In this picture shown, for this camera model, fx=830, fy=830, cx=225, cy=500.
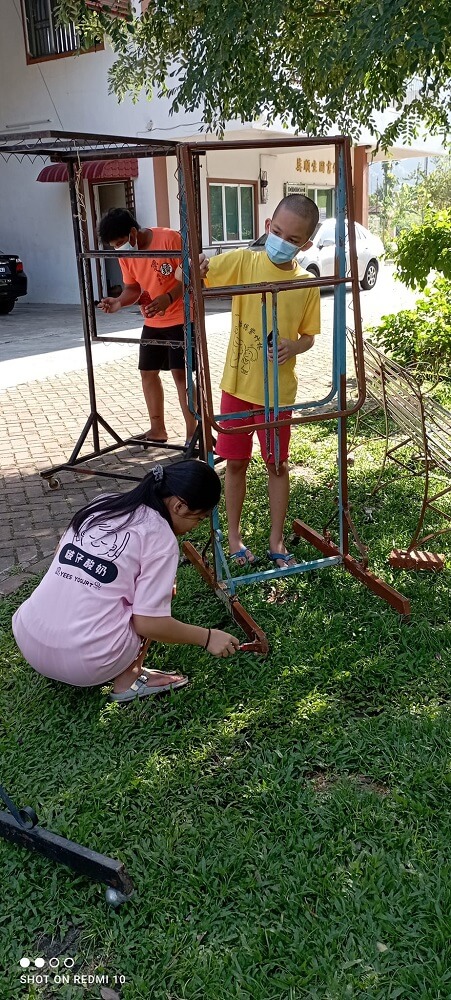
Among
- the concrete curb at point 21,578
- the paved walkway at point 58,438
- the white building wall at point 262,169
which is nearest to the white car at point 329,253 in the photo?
the white building wall at point 262,169

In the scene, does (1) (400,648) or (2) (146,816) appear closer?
Answer: (2) (146,816)

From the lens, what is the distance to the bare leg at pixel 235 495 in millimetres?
3922

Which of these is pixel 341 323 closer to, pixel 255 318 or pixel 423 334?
pixel 255 318

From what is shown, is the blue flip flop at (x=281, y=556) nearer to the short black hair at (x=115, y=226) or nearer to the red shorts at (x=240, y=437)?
the red shorts at (x=240, y=437)

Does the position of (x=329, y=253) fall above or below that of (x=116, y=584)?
below

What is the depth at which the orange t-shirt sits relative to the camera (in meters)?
5.42

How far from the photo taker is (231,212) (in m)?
20.5

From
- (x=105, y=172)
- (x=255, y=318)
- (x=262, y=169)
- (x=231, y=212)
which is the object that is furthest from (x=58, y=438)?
(x=262, y=169)

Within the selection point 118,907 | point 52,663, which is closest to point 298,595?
point 52,663

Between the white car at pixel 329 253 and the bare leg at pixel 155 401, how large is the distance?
9.79 metres

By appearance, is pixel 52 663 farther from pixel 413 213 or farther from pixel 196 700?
pixel 413 213

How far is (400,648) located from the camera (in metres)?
3.40

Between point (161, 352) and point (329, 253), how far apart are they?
38.3 feet

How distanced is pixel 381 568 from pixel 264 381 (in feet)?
4.04
